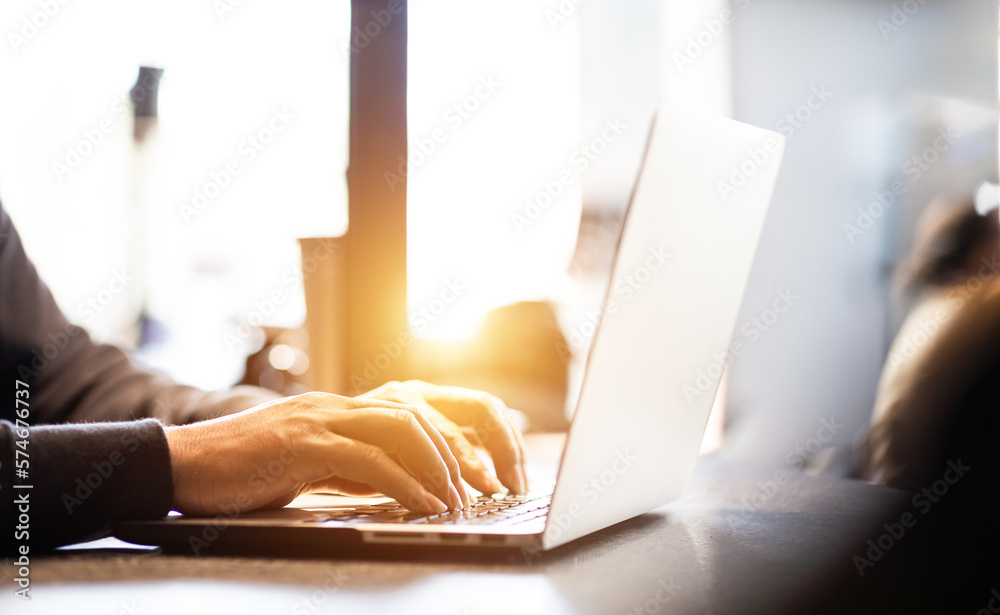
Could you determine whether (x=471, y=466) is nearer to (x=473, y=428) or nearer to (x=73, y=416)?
(x=473, y=428)

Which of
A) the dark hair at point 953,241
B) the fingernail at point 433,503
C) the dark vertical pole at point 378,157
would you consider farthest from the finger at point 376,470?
the dark hair at point 953,241

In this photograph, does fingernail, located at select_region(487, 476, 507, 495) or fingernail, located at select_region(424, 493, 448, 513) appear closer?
fingernail, located at select_region(424, 493, 448, 513)

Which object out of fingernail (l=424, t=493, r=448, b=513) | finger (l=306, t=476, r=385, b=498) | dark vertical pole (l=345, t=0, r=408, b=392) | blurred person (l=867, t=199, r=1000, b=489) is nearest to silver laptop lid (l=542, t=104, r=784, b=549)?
fingernail (l=424, t=493, r=448, b=513)

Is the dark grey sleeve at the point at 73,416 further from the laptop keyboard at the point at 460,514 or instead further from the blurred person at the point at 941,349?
the blurred person at the point at 941,349

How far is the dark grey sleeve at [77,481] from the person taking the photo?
23.3 inches

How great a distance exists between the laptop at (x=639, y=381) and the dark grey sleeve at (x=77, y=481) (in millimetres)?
22

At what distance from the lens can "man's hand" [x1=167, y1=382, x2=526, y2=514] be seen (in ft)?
Result: 2.16

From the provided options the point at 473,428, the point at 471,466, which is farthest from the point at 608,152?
the point at 471,466

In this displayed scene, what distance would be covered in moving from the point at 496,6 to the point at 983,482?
9.22 feet

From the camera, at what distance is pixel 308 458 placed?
2.19 ft

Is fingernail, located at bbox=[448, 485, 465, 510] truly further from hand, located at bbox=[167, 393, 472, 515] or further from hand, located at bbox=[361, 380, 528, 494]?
hand, located at bbox=[361, 380, 528, 494]

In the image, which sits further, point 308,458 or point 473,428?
point 473,428

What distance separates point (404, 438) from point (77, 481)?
0.27 meters

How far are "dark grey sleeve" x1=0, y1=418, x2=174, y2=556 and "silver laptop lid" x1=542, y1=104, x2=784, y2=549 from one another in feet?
1.16
